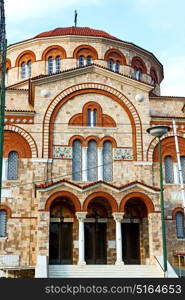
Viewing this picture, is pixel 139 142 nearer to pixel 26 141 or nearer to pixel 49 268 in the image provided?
A: pixel 26 141

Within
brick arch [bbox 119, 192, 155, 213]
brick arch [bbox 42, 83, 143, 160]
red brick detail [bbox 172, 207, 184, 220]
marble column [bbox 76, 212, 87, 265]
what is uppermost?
brick arch [bbox 42, 83, 143, 160]

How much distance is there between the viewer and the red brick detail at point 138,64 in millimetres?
34625

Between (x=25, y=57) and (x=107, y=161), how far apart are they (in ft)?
41.1

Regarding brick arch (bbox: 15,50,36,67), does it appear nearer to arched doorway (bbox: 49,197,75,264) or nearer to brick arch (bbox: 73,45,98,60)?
brick arch (bbox: 73,45,98,60)

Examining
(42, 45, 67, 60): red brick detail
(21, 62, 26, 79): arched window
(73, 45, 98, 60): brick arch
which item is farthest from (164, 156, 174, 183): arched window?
(21, 62, 26, 79): arched window

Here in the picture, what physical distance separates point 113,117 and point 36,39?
35.0ft

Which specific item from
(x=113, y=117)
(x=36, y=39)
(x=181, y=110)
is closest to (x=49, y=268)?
(x=113, y=117)

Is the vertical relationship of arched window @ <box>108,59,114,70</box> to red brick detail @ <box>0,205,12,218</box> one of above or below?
above

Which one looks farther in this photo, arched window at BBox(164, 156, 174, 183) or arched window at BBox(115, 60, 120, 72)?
arched window at BBox(115, 60, 120, 72)

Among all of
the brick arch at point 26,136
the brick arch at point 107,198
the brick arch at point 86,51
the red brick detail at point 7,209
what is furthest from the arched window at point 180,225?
the brick arch at point 86,51

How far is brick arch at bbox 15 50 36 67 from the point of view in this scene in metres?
33.9

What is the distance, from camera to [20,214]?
82.4 ft

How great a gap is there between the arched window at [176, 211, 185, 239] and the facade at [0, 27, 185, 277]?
58 millimetres

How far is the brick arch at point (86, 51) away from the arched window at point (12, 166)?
10628mm
